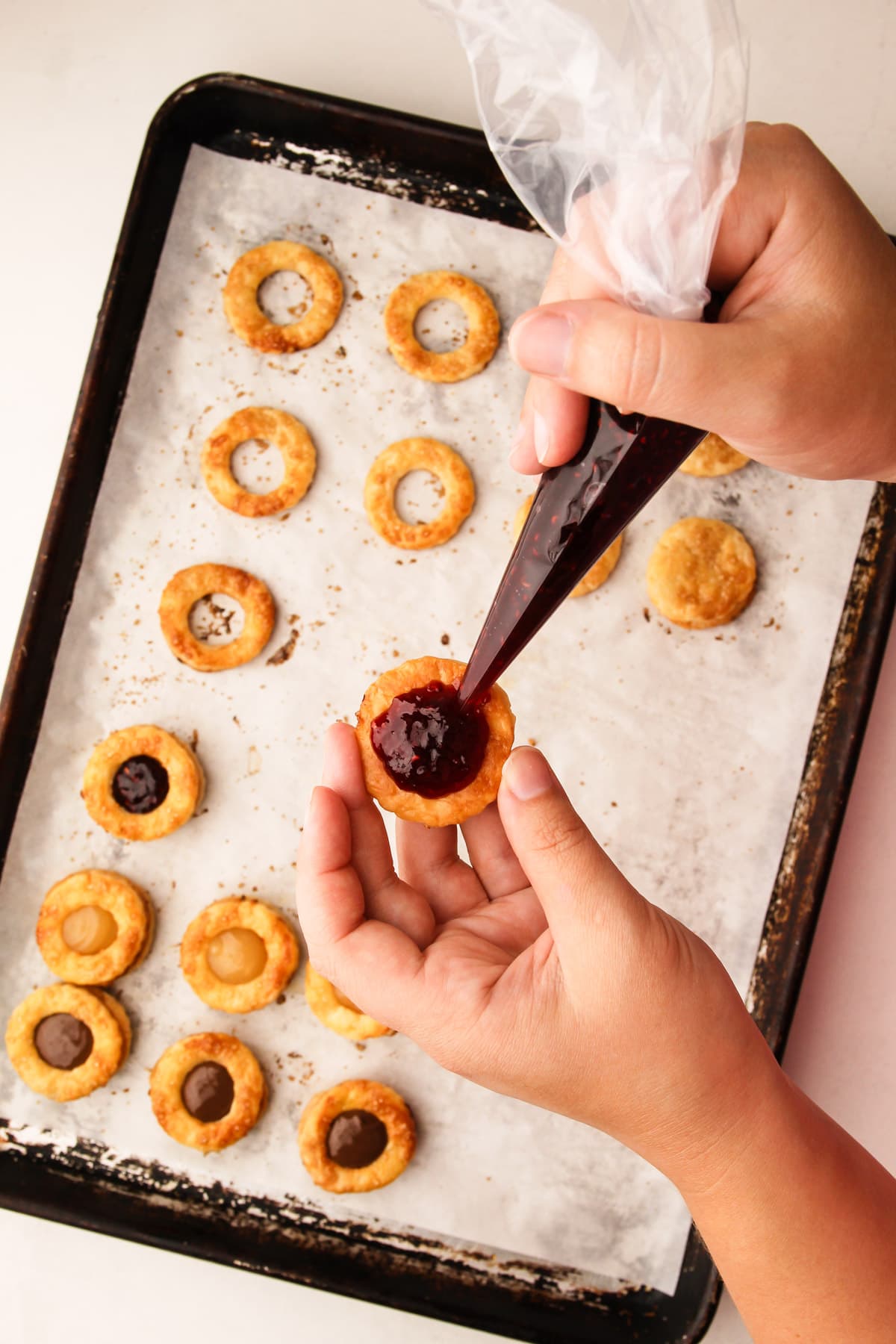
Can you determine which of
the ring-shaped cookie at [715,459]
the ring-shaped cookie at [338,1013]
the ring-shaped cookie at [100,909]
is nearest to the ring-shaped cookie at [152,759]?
the ring-shaped cookie at [100,909]

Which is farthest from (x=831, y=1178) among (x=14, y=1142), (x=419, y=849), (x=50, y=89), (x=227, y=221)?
(x=50, y=89)

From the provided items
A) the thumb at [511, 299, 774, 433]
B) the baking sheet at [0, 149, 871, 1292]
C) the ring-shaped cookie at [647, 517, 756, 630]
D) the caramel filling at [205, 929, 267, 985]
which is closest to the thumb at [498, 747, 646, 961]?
the thumb at [511, 299, 774, 433]

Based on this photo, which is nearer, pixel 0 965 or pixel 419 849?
pixel 419 849

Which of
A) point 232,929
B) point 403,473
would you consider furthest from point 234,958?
point 403,473

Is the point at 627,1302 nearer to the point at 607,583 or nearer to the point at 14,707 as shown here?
the point at 607,583

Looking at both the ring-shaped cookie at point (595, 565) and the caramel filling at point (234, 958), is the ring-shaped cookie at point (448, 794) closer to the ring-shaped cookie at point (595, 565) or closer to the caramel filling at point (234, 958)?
the ring-shaped cookie at point (595, 565)

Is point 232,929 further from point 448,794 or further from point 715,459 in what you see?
point 715,459
